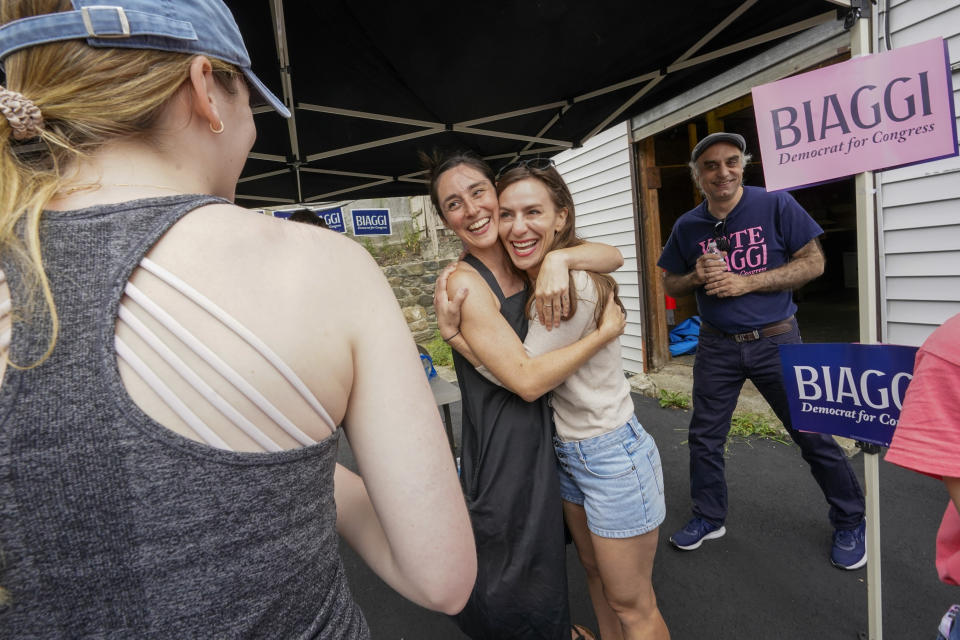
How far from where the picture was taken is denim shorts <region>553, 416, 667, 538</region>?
4.61 ft

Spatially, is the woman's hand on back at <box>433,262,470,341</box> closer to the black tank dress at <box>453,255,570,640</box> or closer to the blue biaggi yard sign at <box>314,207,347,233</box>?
the black tank dress at <box>453,255,570,640</box>

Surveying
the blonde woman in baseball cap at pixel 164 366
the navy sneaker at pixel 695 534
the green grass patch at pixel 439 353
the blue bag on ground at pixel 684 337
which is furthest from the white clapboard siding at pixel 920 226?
the green grass patch at pixel 439 353

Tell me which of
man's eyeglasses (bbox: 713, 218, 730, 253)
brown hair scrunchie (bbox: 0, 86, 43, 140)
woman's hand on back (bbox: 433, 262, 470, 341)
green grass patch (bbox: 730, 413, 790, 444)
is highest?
brown hair scrunchie (bbox: 0, 86, 43, 140)

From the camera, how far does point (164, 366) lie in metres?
0.48

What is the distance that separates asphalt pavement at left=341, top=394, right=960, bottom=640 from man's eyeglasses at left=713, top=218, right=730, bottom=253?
1.69 m

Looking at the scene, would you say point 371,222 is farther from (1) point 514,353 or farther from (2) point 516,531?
(2) point 516,531

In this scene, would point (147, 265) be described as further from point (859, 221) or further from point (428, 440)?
point (859, 221)

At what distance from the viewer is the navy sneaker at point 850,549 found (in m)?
2.33

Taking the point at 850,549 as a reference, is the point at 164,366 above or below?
above

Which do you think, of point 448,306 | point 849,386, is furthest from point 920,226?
point 448,306

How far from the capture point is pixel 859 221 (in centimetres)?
168

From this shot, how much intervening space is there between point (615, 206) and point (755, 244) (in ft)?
10.3

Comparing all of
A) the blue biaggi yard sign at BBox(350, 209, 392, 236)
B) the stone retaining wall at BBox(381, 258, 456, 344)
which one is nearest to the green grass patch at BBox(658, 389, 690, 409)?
the stone retaining wall at BBox(381, 258, 456, 344)

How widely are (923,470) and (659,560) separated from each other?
198 centimetres
